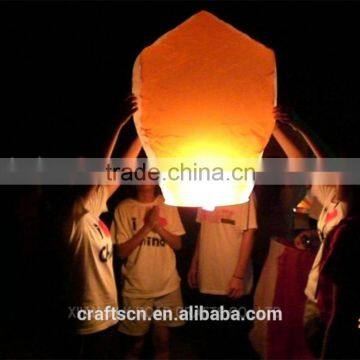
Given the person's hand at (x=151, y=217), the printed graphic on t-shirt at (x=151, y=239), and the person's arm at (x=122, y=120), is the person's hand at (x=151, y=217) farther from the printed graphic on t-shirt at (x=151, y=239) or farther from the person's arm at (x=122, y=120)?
the person's arm at (x=122, y=120)

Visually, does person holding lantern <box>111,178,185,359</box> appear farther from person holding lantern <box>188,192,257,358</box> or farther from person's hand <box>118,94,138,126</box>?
person's hand <box>118,94,138,126</box>

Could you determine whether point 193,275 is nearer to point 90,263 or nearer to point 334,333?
point 90,263

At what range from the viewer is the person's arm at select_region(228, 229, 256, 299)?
2.38 metres

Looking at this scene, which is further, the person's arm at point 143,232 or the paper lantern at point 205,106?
the person's arm at point 143,232

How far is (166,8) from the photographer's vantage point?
230 cm

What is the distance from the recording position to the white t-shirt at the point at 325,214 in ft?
7.60

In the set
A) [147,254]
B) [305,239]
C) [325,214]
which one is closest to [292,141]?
[325,214]

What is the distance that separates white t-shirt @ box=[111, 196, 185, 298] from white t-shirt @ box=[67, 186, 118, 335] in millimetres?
73

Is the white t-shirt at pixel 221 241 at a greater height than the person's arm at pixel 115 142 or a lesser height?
lesser

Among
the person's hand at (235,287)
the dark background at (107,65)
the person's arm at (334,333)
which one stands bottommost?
the person's arm at (334,333)

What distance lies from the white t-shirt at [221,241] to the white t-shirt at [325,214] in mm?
320

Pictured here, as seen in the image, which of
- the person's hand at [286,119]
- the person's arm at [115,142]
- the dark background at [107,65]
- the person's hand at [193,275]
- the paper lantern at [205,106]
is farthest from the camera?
the person's hand at [193,275]

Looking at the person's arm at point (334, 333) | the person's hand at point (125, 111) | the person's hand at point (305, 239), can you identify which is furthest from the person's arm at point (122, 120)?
the person's arm at point (334, 333)

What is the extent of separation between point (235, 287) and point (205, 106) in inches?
53.2
